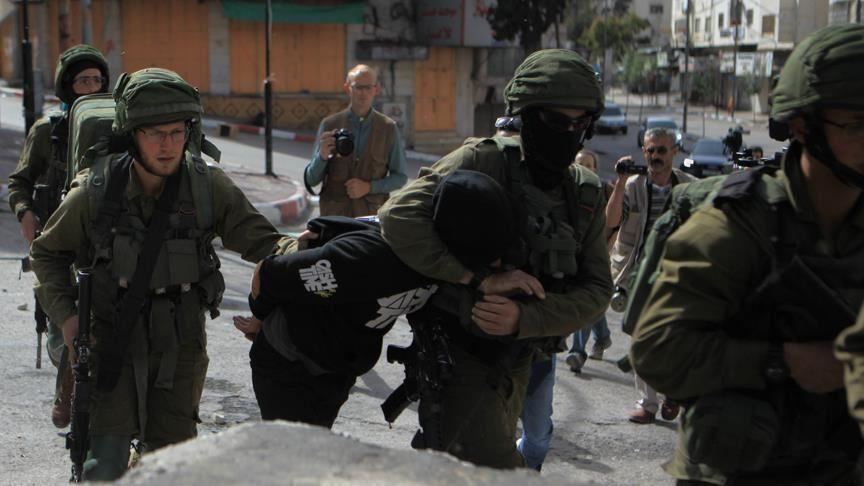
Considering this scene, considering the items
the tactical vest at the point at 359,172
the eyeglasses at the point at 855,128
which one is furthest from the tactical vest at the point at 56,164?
the eyeglasses at the point at 855,128

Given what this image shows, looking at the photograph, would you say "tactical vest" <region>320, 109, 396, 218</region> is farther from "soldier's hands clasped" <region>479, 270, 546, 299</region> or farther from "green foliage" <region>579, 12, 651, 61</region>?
"green foliage" <region>579, 12, 651, 61</region>

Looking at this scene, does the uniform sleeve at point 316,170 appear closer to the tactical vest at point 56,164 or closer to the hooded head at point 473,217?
the tactical vest at point 56,164

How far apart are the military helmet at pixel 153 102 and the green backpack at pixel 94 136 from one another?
0.13 meters

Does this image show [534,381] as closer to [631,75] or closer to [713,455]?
[713,455]

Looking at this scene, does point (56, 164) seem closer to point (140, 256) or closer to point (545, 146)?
point (140, 256)

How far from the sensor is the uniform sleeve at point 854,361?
7.05ft

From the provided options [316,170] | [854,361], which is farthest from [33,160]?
[854,361]

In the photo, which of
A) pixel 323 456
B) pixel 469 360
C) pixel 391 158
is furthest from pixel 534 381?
pixel 391 158

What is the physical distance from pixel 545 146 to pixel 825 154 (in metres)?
1.14

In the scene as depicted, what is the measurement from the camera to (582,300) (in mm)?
3557

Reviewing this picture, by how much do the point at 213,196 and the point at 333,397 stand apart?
2.69 ft

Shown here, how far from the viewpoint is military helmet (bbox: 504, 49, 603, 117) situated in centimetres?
351

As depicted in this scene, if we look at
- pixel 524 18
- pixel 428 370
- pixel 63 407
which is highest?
pixel 524 18

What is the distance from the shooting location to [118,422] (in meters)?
3.74
